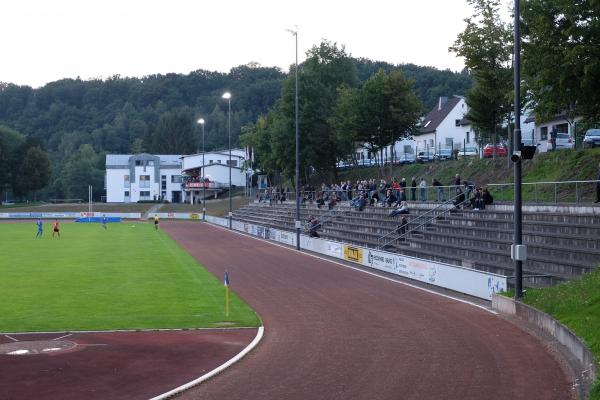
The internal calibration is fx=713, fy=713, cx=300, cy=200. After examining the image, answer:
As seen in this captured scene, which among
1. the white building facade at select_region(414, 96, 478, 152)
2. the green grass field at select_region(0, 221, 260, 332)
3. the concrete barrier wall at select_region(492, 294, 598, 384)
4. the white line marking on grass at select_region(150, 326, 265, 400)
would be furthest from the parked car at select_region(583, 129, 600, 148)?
the white building facade at select_region(414, 96, 478, 152)

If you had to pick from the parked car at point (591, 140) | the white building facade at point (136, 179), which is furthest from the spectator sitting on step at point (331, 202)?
the white building facade at point (136, 179)

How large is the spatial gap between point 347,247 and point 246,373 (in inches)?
919

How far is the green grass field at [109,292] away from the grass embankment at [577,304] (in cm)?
728

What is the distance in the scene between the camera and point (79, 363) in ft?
45.6

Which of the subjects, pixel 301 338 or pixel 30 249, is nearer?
pixel 301 338

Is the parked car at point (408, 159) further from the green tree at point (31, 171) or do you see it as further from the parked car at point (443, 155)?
the green tree at point (31, 171)

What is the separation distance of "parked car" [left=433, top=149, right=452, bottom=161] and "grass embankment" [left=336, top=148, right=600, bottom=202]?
5.75ft

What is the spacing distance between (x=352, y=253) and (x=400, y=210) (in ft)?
14.2

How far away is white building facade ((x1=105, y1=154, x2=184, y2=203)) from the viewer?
132 m

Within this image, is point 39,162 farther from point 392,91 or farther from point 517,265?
point 517,265

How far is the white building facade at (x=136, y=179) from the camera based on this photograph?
5177 inches

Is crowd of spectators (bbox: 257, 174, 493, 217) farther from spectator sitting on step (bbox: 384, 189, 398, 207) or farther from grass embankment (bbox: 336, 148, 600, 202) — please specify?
grass embankment (bbox: 336, 148, 600, 202)

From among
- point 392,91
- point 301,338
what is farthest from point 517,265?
point 392,91

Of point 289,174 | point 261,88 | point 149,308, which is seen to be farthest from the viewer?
point 261,88
